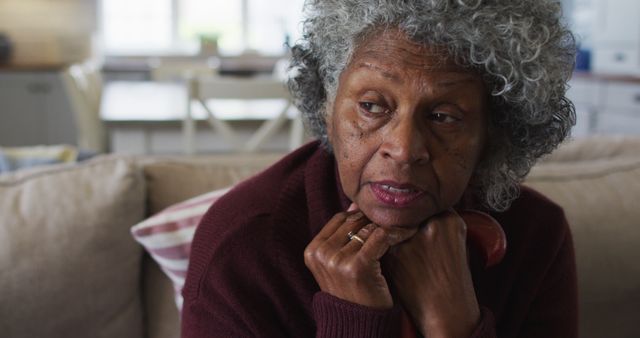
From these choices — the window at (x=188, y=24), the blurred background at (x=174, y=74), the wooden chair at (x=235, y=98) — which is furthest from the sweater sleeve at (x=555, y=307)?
the window at (x=188, y=24)

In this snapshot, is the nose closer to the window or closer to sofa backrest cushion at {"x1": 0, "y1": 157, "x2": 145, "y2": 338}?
sofa backrest cushion at {"x1": 0, "y1": 157, "x2": 145, "y2": 338}

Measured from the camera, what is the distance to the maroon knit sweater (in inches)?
36.8

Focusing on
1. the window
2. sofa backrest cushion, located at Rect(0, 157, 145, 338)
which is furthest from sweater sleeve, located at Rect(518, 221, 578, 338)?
the window

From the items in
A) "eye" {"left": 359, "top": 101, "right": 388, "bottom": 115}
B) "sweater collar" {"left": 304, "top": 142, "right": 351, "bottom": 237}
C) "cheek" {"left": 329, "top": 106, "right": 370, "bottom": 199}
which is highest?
"eye" {"left": 359, "top": 101, "right": 388, "bottom": 115}

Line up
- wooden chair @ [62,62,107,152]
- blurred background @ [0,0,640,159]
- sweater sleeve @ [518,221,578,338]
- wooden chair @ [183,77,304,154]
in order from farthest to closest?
wooden chair @ [62,62,107,152], blurred background @ [0,0,640,159], wooden chair @ [183,77,304,154], sweater sleeve @ [518,221,578,338]

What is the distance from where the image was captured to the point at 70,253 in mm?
1226

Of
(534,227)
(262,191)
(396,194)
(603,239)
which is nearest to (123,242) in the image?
(262,191)

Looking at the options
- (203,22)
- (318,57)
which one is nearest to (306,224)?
(318,57)

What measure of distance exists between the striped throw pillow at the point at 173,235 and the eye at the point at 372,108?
0.44 metres

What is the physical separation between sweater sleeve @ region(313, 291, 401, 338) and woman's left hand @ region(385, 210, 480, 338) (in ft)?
0.20

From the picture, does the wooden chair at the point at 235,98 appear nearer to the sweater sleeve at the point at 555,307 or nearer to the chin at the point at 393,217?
the sweater sleeve at the point at 555,307

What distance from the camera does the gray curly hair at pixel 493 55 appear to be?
0.85m

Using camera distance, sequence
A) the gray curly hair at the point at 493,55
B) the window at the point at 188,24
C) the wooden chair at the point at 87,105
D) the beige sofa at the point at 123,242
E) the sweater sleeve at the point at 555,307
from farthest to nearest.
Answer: the window at the point at 188,24 → the wooden chair at the point at 87,105 → the beige sofa at the point at 123,242 → the sweater sleeve at the point at 555,307 → the gray curly hair at the point at 493,55

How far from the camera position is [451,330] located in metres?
0.93
